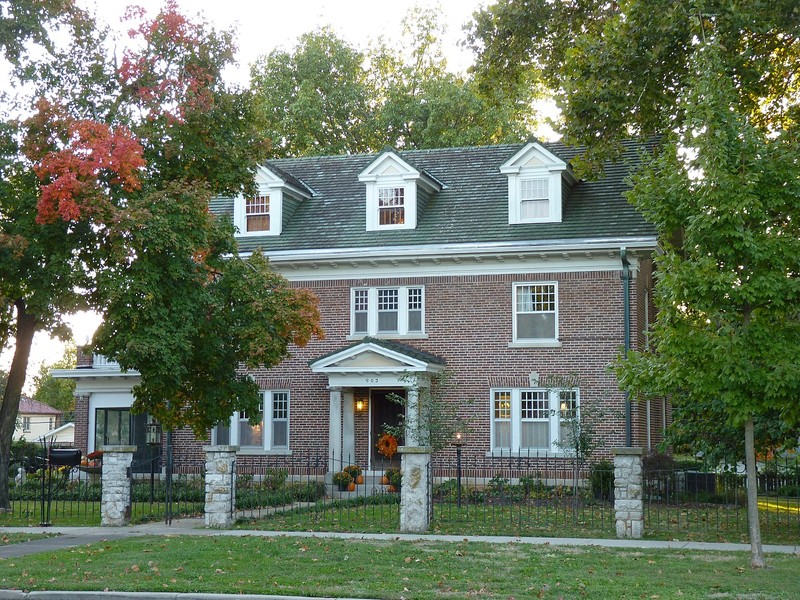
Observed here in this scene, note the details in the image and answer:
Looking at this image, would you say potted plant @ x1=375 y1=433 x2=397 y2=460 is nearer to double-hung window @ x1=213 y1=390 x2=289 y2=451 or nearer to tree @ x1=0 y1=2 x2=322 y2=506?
double-hung window @ x1=213 y1=390 x2=289 y2=451

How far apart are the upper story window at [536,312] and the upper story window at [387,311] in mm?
2720

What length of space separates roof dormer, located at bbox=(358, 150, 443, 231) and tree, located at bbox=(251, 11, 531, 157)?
13951 mm

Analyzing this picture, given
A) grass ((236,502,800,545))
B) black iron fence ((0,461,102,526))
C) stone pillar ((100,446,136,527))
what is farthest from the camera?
black iron fence ((0,461,102,526))

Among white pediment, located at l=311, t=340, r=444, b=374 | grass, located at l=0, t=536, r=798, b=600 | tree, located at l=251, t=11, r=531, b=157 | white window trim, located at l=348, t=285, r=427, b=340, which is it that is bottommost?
grass, located at l=0, t=536, r=798, b=600

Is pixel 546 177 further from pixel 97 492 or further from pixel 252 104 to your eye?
pixel 97 492

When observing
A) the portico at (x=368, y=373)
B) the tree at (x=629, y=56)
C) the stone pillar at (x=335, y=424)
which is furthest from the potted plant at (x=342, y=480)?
the tree at (x=629, y=56)

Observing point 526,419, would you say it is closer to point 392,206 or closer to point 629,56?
point 392,206

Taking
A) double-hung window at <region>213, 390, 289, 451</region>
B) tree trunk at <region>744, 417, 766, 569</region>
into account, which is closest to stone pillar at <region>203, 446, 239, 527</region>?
tree trunk at <region>744, 417, 766, 569</region>

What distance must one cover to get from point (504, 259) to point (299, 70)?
23.1 m

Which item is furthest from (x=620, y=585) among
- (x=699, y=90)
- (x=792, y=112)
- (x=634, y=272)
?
(x=634, y=272)

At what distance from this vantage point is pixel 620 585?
1129cm

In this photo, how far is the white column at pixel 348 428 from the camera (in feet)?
91.9

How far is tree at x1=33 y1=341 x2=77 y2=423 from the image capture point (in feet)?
235

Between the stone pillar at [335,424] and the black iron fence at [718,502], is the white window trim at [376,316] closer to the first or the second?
the stone pillar at [335,424]
